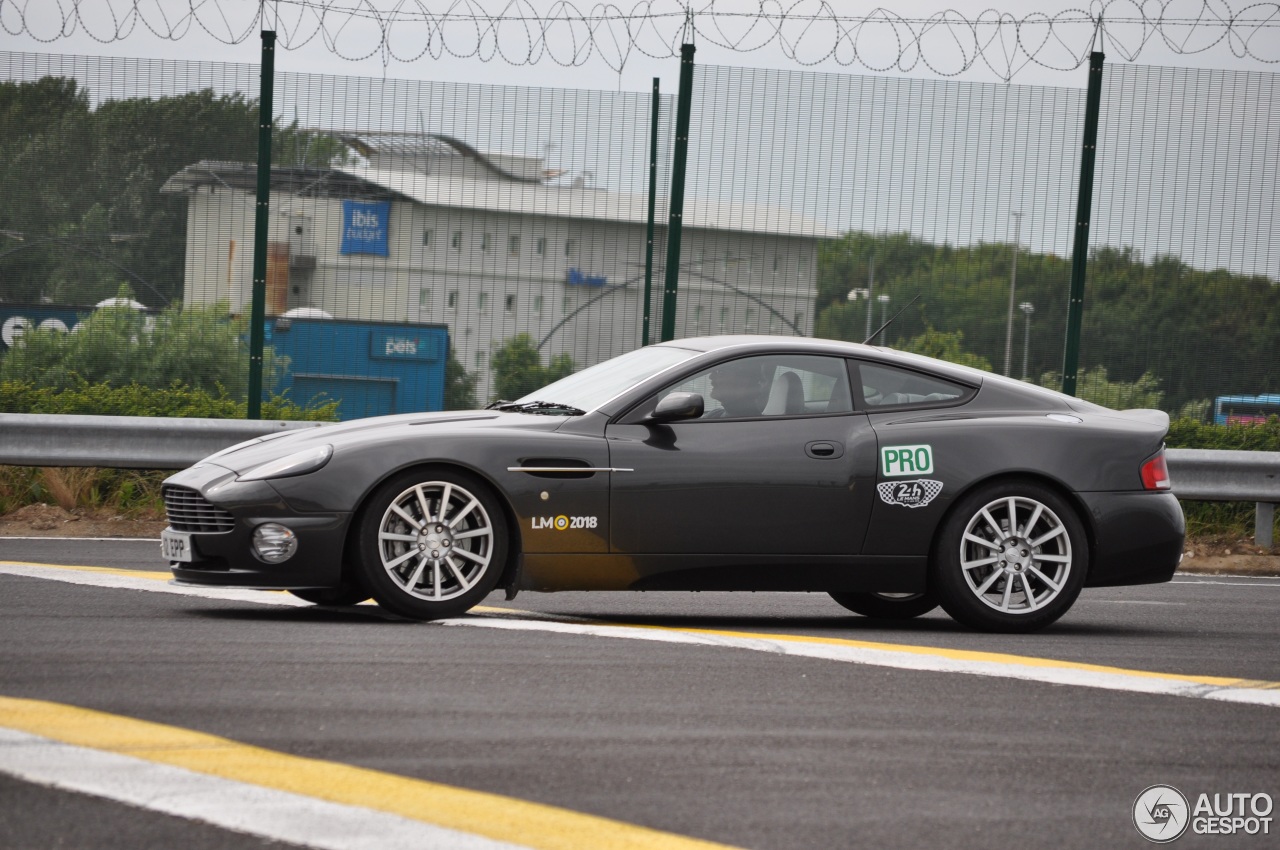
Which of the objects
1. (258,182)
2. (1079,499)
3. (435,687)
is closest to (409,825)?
(435,687)

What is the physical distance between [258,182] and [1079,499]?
7.34m

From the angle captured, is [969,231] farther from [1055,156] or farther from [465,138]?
[465,138]

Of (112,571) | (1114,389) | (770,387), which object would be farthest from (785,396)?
(1114,389)

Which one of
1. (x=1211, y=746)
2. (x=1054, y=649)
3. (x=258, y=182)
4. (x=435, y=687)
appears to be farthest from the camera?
(x=258, y=182)

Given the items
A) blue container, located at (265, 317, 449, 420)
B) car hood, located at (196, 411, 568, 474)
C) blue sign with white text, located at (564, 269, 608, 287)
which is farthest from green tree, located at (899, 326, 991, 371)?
car hood, located at (196, 411, 568, 474)

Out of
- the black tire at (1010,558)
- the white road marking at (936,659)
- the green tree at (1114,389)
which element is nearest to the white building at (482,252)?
the green tree at (1114,389)

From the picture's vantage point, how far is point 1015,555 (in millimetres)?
7441

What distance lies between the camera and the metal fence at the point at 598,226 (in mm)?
12492

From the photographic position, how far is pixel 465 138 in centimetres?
1277

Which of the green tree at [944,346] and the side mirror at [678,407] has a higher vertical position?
the green tree at [944,346]

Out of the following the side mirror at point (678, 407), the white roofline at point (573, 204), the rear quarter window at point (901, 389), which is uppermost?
the white roofline at point (573, 204)

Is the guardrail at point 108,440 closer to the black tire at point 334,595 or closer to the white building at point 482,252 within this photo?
the white building at point 482,252

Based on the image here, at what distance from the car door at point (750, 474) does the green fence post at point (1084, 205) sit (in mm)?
6305

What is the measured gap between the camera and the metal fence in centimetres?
1249
